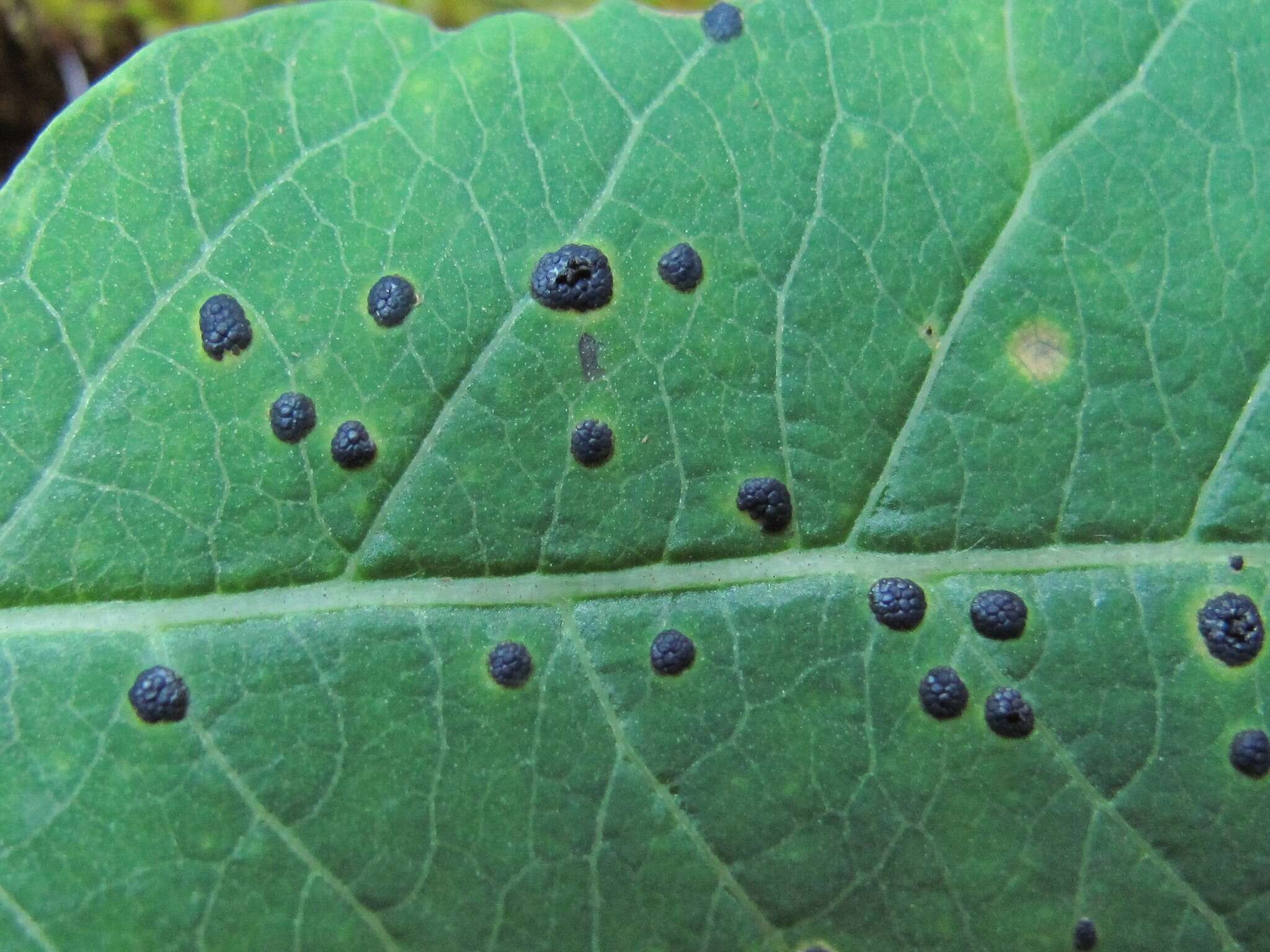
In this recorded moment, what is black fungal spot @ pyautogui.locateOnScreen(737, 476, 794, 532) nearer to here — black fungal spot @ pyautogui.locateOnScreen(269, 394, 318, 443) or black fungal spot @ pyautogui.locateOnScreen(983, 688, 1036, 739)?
black fungal spot @ pyautogui.locateOnScreen(983, 688, 1036, 739)

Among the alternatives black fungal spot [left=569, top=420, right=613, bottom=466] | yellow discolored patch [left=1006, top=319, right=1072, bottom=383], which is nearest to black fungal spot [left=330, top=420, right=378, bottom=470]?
black fungal spot [left=569, top=420, right=613, bottom=466]

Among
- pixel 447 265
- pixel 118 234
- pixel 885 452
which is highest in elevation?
pixel 118 234

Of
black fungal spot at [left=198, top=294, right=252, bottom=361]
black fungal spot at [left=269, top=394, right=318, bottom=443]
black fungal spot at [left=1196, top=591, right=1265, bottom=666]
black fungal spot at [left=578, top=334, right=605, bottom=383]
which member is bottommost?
black fungal spot at [left=1196, top=591, right=1265, bottom=666]

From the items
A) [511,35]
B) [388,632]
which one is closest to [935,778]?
[388,632]

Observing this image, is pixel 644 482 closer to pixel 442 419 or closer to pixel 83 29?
pixel 442 419

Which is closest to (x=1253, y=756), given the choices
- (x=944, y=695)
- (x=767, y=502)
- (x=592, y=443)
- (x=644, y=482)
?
(x=944, y=695)

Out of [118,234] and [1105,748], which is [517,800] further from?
[118,234]
